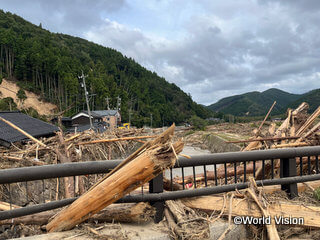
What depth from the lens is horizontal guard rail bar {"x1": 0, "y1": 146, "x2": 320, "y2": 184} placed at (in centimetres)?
222

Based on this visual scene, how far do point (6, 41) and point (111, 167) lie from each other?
82755 mm

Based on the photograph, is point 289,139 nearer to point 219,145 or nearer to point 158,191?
point 158,191

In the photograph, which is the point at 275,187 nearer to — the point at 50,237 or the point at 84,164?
the point at 84,164

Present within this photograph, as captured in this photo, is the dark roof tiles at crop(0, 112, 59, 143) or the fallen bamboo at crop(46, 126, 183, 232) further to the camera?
the dark roof tiles at crop(0, 112, 59, 143)

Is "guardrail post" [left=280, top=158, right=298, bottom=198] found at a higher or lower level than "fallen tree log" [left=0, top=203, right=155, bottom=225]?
higher

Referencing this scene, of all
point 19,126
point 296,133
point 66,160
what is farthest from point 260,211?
point 19,126

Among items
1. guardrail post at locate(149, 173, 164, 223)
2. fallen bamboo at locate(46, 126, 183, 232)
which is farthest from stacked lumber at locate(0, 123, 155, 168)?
fallen bamboo at locate(46, 126, 183, 232)

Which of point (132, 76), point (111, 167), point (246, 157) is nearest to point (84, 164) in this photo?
point (111, 167)

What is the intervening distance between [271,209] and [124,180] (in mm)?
1739

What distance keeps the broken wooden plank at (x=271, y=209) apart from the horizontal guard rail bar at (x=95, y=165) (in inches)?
19.8

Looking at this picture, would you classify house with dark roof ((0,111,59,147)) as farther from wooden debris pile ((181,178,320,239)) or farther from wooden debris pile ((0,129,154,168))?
wooden debris pile ((181,178,320,239))

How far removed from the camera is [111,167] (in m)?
2.48

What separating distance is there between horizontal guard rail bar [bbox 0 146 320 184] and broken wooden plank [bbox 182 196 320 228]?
0.50 meters

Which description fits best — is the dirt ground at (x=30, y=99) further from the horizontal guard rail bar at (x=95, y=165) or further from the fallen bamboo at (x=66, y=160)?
the horizontal guard rail bar at (x=95, y=165)
